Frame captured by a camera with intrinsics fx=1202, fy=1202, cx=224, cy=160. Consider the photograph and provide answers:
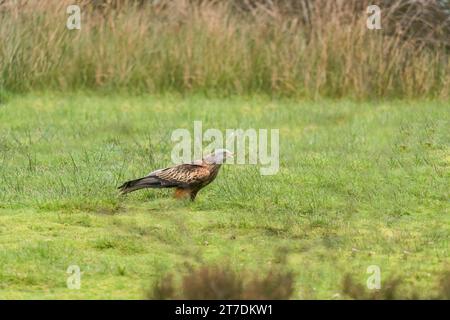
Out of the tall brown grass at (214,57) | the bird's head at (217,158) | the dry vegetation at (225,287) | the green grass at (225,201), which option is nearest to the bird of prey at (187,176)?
the bird's head at (217,158)

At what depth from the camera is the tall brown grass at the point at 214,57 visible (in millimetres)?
14430

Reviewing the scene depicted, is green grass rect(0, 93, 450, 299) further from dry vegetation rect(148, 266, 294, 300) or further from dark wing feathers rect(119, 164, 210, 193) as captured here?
dry vegetation rect(148, 266, 294, 300)

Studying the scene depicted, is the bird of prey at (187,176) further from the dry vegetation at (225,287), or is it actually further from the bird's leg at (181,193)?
the dry vegetation at (225,287)

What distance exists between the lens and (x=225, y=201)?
9.20 metres

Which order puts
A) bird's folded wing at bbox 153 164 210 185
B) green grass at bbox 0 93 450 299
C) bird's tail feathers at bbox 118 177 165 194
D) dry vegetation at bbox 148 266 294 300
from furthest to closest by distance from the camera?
bird's tail feathers at bbox 118 177 165 194, bird's folded wing at bbox 153 164 210 185, green grass at bbox 0 93 450 299, dry vegetation at bbox 148 266 294 300

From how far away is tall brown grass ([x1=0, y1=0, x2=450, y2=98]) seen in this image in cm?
1443

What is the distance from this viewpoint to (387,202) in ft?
30.3

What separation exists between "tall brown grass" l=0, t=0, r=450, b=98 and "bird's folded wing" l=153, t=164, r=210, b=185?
571 cm

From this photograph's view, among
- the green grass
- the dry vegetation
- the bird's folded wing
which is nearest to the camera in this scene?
the dry vegetation

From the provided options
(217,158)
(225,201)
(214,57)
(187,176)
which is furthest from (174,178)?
(214,57)

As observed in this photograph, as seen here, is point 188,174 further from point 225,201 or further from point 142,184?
point 225,201

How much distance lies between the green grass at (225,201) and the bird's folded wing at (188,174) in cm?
26

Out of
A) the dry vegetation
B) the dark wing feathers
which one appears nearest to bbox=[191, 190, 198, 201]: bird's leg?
the dark wing feathers

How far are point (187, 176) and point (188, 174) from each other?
2 cm
